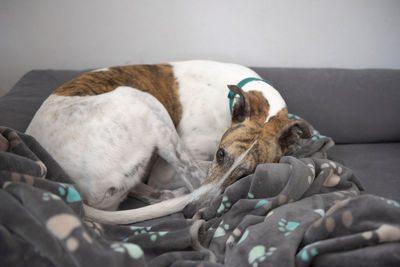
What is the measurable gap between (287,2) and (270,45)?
0.41 metres

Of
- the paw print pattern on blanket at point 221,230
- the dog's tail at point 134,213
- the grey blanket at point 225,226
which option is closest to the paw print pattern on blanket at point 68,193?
the grey blanket at point 225,226

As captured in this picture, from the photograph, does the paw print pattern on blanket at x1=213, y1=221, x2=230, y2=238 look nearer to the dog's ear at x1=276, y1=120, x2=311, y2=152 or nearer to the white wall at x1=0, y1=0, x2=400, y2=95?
the dog's ear at x1=276, y1=120, x2=311, y2=152

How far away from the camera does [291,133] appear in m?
1.72

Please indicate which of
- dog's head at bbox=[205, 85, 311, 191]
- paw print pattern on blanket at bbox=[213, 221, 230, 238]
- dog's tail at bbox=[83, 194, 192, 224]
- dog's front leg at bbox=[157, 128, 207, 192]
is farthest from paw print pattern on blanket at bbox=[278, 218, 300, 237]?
dog's front leg at bbox=[157, 128, 207, 192]

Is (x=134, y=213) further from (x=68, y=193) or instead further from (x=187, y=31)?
(x=187, y=31)

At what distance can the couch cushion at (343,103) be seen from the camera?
2646 mm

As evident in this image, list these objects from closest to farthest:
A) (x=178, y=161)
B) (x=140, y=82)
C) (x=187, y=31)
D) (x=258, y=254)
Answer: (x=258, y=254) < (x=178, y=161) < (x=140, y=82) < (x=187, y=31)

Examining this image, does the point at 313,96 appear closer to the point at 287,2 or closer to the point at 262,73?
the point at 262,73

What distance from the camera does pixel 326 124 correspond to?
265cm

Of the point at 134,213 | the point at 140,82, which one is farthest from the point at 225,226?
the point at 140,82

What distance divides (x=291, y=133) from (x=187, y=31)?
163cm

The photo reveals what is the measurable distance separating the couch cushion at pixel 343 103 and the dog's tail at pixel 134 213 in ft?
4.93

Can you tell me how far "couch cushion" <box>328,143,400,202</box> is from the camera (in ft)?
6.29

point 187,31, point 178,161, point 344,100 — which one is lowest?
point 178,161
